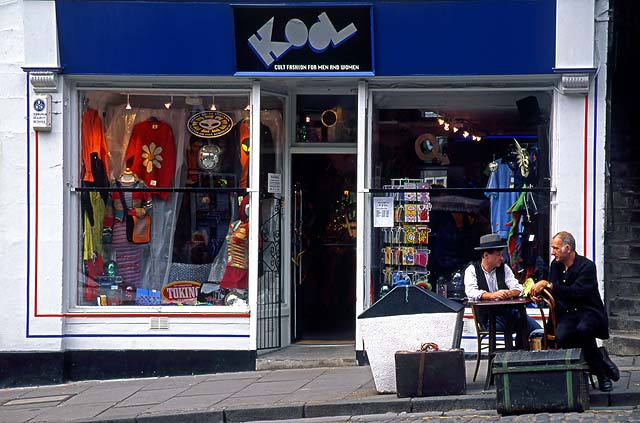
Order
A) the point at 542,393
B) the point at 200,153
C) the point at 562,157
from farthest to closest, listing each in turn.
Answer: the point at 200,153 < the point at 562,157 < the point at 542,393

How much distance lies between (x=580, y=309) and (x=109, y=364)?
5715mm

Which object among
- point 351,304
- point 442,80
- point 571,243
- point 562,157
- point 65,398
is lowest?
point 65,398

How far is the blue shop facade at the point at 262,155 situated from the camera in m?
12.3

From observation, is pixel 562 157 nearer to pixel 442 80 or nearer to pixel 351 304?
pixel 442 80

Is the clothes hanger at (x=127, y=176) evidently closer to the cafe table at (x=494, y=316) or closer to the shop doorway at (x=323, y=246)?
the shop doorway at (x=323, y=246)

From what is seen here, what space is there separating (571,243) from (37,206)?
20.8 feet

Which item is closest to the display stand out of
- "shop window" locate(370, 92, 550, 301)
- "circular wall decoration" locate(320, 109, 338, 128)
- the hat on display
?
"shop window" locate(370, 92, 550, 301)

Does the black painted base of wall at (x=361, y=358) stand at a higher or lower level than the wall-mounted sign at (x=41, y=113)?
lower

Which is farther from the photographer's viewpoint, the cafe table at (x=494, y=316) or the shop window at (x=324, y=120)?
the shop window at (x=324, y=120)

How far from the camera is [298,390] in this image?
37.0 ft

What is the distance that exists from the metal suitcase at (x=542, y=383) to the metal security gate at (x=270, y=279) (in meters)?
3.99

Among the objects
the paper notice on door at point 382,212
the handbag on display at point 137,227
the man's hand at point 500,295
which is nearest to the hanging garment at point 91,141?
the handbag on display at point 137,227

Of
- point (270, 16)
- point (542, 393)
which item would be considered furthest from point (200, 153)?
point (542, 393)

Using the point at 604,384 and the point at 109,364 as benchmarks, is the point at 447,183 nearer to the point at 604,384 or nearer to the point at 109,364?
the point at 604,384
